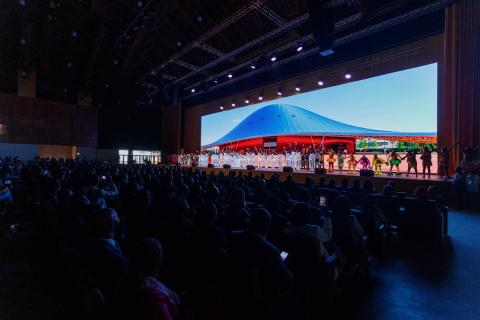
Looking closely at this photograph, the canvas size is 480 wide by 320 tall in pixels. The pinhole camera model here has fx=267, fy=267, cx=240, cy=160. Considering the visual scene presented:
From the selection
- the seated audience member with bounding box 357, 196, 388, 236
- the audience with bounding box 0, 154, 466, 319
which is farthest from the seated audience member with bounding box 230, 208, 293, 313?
the seated audience member with bounding box 357, 196, 388, 236

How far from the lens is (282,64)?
498 inches

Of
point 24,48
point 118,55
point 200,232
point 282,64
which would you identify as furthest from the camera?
point 24,48

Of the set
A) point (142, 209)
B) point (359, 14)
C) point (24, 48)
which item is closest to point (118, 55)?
point (24, 48)

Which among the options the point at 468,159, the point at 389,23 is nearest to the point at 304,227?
the point at 468,159

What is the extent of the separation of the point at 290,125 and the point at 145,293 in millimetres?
14685

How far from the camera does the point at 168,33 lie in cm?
1184

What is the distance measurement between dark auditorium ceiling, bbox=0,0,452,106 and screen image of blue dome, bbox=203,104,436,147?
2.68 meters

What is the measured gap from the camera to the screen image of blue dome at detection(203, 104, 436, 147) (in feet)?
44.7

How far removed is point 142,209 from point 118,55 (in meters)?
12.8

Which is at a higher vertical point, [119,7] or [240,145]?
[119,7]

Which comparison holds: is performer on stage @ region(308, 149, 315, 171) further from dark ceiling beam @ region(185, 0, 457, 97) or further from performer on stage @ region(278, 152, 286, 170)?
dark ceiling beam @ region(185, 0, 457, 97)

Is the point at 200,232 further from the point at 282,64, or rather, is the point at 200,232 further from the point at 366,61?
the point at 282,64

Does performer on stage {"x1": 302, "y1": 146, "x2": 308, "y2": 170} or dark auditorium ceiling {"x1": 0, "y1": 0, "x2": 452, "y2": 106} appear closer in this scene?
dark auditorium ceiling {"x1": 0, "y1": 0, "x2": 452, "y2": 106}

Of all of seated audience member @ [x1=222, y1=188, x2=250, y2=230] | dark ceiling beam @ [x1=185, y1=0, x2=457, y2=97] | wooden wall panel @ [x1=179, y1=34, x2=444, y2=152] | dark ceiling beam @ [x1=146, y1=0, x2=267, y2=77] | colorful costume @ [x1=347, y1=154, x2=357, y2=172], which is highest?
dark ceiling beam @ [x1=146, y1=0, x2=267, y2=77]
